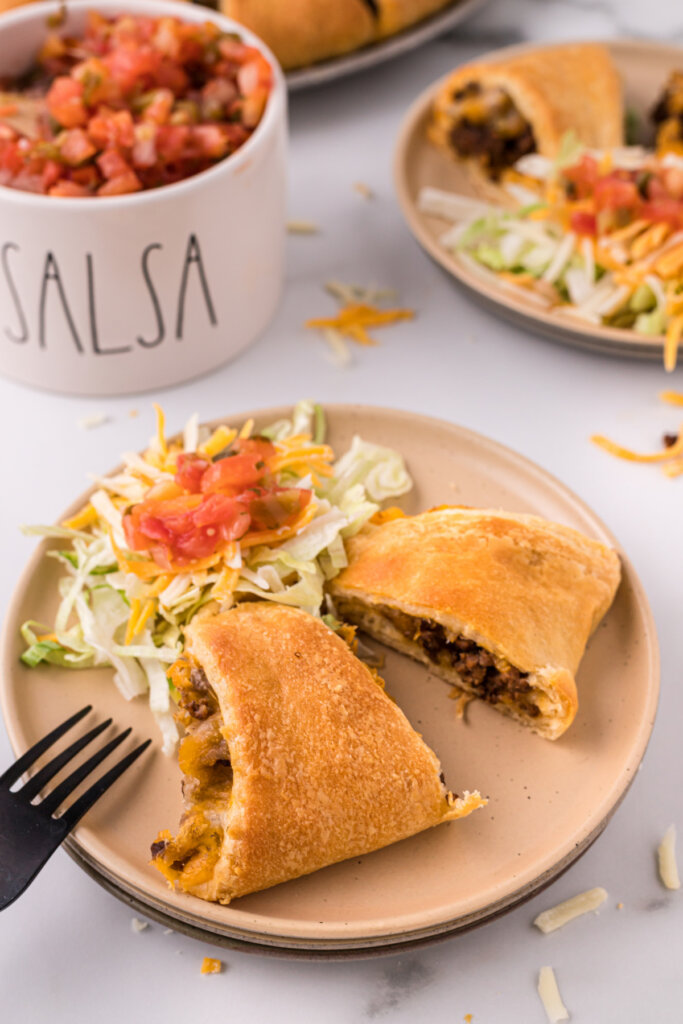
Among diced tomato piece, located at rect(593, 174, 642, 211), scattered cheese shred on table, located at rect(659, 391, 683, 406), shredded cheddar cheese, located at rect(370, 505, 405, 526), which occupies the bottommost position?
scattered cheese shred on table, located at rect(659, 391, 683, 406)

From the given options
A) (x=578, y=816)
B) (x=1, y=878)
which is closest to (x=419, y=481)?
(x=578, y=816)

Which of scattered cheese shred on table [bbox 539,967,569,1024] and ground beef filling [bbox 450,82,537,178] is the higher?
ground beef filling [bbox 450,82,537,178]

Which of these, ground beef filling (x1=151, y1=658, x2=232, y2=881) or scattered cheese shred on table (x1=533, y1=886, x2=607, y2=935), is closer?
ground beef filling (x1=151, y1=658, x2=232, y2=881)

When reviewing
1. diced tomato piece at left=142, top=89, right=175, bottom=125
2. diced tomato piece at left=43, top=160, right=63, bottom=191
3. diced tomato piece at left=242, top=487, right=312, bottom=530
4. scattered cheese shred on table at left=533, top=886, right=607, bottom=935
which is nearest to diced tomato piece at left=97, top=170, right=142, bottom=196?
diced tomato piece at left=43, top=160, right=63, bottom=191

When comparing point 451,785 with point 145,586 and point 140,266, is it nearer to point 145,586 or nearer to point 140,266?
point 145,586

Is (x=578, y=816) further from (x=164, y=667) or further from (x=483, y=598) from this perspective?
(x=164, y=667)

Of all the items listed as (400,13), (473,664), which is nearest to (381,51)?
(400,13)

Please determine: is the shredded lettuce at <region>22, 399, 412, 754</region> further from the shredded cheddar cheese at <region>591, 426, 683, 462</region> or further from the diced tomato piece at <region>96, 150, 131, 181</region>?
the shredded cheddar cheese at <region>591, 426, 683, 462</region>
